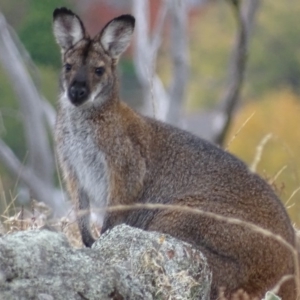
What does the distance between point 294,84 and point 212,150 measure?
41360 millimetres

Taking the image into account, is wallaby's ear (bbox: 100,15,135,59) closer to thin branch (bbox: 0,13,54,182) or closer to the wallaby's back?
the wallaby's back

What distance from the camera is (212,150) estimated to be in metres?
6.97

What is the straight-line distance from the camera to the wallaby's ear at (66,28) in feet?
23.2

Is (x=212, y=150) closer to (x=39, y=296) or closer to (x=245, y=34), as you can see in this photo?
(x=39, y=296)

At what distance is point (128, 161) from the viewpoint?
687cm

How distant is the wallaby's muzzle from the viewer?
22.6ft

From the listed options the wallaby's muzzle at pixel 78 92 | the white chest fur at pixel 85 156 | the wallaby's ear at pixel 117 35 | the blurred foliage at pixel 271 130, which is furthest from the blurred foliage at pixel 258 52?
the wallaby's muzzle at pixel 78 92

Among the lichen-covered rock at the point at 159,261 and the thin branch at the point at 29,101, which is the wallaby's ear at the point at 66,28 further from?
the thin branch at the point at 29,101

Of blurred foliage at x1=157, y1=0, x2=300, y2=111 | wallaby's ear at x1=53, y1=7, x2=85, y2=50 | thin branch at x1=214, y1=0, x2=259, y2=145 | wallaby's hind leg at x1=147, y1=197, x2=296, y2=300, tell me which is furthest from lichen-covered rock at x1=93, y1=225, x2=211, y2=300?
blurred foliage at x1=157, y1=0, x2=300, y2=111

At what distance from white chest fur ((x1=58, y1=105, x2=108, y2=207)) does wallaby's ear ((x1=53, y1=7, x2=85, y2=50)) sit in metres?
0.50

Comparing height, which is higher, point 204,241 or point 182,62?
point 204,241

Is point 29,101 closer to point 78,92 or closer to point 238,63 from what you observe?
point 238,63

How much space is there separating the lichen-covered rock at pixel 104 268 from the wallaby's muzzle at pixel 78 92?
4.79 ft

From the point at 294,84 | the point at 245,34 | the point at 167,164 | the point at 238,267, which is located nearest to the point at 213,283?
the point at 238,267
